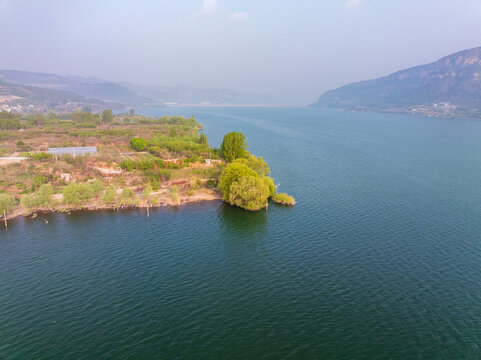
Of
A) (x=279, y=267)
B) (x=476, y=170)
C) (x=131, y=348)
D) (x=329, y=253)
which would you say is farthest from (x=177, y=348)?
(x=476, y=170)

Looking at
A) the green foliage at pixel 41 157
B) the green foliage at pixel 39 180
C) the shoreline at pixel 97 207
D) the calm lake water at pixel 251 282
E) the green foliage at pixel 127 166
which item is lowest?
the calm lake water at pixel 251 282

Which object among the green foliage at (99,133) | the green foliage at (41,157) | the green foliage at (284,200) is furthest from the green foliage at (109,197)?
the green foliage at (99,133)

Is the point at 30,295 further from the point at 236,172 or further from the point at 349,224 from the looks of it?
the point at 349,224

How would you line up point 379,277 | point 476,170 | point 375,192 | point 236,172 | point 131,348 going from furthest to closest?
point 476,170, point 375,192, point 236,172, point 379,277, point 131,348

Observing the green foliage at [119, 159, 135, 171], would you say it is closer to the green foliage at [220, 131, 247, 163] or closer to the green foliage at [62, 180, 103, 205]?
the green foliage at [62, 180, 103, 205]

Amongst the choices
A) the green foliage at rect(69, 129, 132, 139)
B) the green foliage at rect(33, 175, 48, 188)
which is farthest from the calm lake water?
the green foliage at rect(69, 129, 132, 139)

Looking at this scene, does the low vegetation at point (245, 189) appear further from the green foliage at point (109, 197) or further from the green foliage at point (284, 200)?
the green foliage at point (109, 197)
